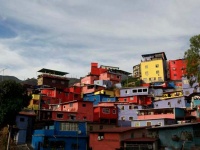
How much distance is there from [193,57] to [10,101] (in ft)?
95.5

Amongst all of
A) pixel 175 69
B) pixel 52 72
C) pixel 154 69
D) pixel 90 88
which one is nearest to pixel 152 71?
pixel 154 69

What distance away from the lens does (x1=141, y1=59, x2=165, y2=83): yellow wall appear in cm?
8825

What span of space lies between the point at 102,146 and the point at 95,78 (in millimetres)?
52589

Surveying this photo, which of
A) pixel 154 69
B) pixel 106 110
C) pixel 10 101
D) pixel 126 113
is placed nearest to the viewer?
pixel 10 101

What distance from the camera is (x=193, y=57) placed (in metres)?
34.3

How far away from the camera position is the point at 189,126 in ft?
119

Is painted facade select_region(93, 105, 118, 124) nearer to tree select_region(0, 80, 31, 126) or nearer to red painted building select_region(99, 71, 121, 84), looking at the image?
tree select_region(0, 80, 31, 126)

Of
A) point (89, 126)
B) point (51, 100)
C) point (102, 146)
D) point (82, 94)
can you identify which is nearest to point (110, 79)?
point (82, 94)

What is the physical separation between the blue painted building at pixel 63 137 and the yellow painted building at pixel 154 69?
5044cm

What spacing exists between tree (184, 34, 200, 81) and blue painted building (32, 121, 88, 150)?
63.6 feet

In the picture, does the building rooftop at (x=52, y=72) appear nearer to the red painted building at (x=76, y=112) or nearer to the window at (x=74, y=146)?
the red painted building at (x=76, y=112)

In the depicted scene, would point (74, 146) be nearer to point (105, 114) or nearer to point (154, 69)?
point (105, 114)

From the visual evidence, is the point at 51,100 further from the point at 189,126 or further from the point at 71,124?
the point at 189,126

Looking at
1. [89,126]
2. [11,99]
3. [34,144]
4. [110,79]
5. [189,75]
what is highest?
[110,79]
